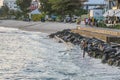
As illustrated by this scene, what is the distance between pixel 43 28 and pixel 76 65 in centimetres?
4751

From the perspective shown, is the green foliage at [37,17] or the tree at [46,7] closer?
the tree at [46,7]

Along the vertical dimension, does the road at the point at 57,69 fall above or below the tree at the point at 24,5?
above

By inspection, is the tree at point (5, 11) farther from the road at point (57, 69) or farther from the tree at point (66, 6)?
the road at point (57, 69)

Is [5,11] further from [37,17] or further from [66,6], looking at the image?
[66,6]

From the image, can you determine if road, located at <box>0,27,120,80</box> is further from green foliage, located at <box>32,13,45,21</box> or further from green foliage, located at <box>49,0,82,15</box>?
green foliage, located at <box>32,13,45,21</box>

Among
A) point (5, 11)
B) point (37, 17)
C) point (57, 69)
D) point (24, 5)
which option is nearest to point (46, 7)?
point (37, 17)

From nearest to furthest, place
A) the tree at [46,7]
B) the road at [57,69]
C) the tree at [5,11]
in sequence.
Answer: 1. the road at [57,69]
2. the tree at [46,7]
3. the tree at [5,11]

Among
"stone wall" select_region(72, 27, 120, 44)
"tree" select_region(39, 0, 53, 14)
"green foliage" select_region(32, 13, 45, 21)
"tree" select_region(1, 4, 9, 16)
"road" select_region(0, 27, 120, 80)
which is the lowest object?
"tree" select_region(1, 4, 9, 16)

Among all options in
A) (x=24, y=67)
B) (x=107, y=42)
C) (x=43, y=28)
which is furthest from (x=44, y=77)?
(x=43, y=28)

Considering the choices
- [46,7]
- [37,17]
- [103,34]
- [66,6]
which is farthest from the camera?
[37,17]

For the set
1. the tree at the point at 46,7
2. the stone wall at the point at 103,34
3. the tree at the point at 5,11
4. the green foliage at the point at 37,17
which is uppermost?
the stone wall at the point at 103,34

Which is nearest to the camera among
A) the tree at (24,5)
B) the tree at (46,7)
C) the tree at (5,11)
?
the tree at (46,7)

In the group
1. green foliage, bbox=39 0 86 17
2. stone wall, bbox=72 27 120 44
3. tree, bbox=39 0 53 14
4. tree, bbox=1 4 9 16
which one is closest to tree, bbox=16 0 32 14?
tree, bbox=39 0 53 14

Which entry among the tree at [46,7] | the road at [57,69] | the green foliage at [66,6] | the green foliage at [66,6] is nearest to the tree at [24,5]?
the tree at [46,7]
